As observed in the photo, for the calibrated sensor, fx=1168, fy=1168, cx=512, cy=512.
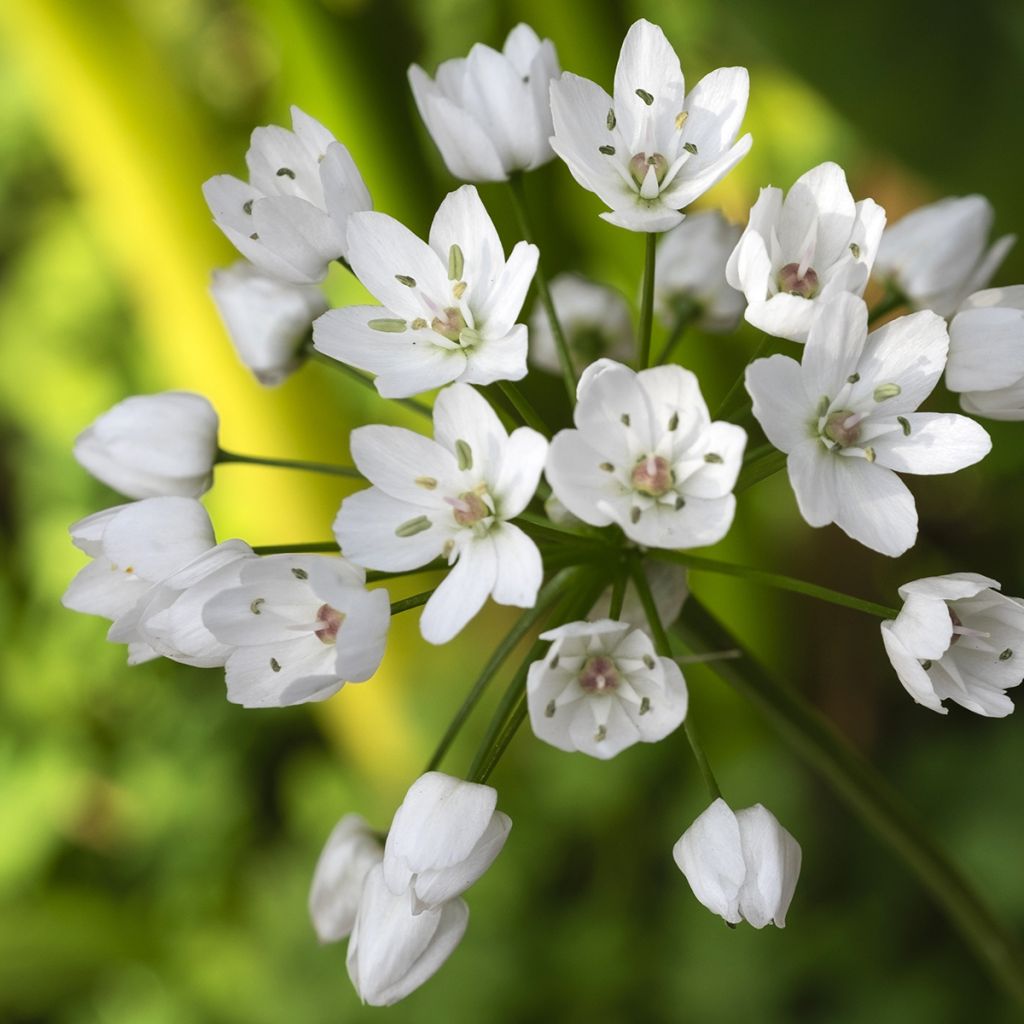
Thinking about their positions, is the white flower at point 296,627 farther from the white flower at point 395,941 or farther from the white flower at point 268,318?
the white flower at point 268,318

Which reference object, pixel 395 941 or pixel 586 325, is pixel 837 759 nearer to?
pixel 395 941

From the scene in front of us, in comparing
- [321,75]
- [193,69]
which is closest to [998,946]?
[321,75]

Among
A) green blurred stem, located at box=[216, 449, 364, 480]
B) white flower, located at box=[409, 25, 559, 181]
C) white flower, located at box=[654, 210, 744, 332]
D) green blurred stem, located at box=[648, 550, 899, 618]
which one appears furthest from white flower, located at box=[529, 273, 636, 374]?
green blurred stem, located at box=[648, 550, 899, 618]

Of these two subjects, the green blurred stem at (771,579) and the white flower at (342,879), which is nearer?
the green blurred stem at (771,579)

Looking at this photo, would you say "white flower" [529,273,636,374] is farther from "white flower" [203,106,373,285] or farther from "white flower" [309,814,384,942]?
"white flower" [309,814,384,942]

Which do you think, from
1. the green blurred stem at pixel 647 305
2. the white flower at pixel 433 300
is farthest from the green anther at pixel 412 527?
the green blurred stem at pixel 647 305

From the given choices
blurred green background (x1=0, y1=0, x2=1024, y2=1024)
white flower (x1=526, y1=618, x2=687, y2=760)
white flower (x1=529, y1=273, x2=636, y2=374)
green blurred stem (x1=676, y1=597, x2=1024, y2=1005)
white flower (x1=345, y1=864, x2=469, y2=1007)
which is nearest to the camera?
white flower (x1=526, y1=618, x2=687, y2=760)

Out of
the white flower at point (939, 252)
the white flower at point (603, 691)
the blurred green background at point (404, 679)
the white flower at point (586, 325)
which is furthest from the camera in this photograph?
the blurred green background at point (404, 679)
